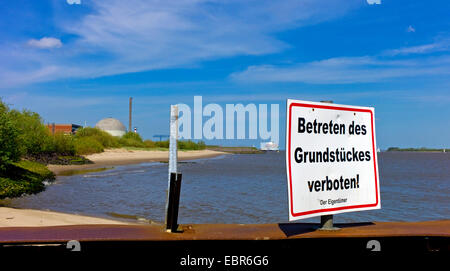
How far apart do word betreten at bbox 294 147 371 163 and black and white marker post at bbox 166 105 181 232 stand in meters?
1.17

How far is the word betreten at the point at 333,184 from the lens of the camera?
3.71 metres

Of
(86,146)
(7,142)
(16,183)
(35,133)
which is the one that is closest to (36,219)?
(16,183)

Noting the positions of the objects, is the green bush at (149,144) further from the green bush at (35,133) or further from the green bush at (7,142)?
the green bush at (7,142)

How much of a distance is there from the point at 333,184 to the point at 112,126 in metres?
100

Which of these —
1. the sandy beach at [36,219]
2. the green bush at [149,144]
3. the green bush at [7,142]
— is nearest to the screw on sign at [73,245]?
the sandy beach at [36,219]

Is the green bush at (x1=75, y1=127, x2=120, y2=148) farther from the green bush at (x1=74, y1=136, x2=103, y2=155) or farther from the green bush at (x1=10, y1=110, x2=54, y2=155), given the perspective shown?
the green bush at (x1=10, y1=110, x2=54, y2=155)

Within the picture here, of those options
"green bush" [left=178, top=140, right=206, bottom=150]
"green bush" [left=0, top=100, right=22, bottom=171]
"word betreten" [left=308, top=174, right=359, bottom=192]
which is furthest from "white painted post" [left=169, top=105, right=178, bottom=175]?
"green bush" [left=178, top=140, right=206, bottom=150]

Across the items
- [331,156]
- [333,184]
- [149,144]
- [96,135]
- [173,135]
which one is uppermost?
[96,135]

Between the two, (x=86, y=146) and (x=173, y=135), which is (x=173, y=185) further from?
(x=86, y=146)

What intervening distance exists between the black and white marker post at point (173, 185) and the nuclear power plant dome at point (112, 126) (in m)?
97.2

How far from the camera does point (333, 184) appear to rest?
3.81 meters
